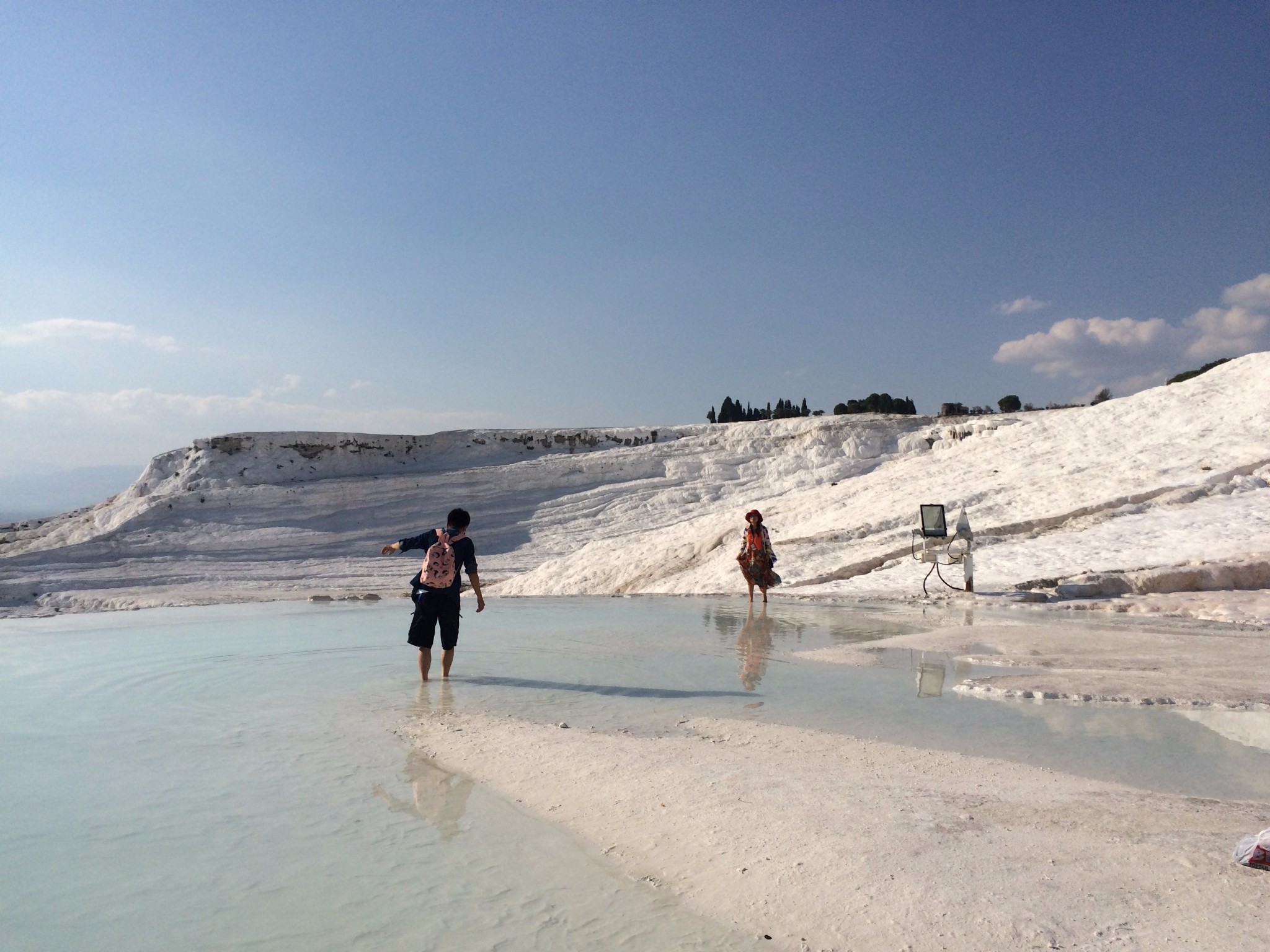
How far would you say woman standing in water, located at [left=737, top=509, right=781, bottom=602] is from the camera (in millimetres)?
13461

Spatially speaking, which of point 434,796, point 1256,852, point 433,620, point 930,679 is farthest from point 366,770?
point 930,679

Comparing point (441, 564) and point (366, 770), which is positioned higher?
point (441, 564)

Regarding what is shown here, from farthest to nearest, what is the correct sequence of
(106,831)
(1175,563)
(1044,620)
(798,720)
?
(1175,563)
(1044,620)
(798,720)
(106,831)

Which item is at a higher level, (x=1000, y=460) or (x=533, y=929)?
(x=1000, y=460)

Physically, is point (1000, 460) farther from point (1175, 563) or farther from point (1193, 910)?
point (1193, 910)

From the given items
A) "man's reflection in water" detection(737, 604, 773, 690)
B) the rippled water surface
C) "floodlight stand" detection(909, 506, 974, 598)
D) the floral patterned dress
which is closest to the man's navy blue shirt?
the rippled water surface

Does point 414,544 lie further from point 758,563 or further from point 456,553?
point 758,563

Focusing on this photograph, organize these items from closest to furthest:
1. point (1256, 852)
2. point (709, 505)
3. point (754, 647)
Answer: point (1256, 852) → point (754, 647) → point (709, 505)

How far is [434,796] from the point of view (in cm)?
455

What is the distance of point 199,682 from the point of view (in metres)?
7.74

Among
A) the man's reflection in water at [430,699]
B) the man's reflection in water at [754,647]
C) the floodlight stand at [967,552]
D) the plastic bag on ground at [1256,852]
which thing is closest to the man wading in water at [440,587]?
the man's reflection in water at [430,699]

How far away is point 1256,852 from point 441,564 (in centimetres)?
629

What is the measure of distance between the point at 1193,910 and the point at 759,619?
28.7ft

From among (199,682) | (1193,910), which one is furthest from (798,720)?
(199,682)
